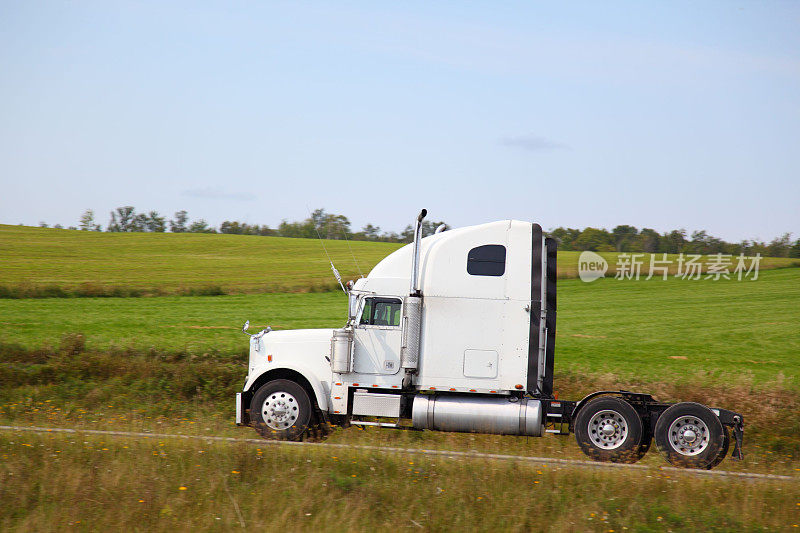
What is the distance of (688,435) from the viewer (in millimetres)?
10430

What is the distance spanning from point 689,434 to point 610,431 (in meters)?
1.09

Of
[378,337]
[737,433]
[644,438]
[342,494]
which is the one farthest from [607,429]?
[342,494]

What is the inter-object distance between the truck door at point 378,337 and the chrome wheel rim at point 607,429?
307 centimetres

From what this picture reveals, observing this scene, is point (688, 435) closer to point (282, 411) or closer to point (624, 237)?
point (282, 411)

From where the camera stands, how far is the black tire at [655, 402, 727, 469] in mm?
10320

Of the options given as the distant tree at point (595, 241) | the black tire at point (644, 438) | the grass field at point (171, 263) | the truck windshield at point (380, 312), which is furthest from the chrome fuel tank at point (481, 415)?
the distant tree at point (595, 241)

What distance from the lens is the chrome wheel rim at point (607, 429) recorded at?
35.0ft

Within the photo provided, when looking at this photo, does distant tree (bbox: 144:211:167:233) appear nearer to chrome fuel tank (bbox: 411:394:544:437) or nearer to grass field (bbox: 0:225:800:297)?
grass field (bbox: 0:225:800:297)

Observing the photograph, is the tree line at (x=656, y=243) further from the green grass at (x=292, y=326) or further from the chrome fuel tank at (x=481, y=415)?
the chrome fuel tank at (x=481, y=415)

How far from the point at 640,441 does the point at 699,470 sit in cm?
104

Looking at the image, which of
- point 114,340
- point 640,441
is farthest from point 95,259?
point 640,441

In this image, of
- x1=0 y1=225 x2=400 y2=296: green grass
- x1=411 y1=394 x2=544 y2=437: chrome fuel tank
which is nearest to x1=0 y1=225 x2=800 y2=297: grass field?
x1=0 y1=225 x2=400 y2=296: green grass

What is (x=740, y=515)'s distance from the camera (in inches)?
288

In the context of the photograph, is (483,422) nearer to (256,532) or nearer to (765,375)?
(256,532)
